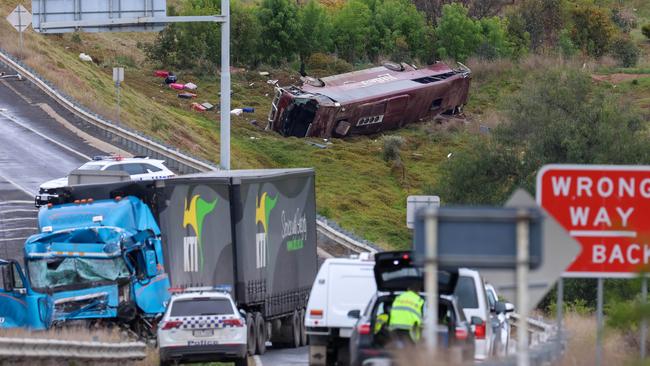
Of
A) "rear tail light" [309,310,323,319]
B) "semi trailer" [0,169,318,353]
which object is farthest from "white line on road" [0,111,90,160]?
"rear tail light" [309,310,323,319]

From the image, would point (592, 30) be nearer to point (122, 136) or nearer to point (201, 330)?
point (122, 136)

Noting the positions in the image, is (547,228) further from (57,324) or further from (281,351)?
(281,351)

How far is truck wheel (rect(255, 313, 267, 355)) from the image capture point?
83.0 ft

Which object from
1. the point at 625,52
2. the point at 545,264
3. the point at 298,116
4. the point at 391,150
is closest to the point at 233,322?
the point at 545,264

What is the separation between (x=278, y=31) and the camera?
86.7 meters

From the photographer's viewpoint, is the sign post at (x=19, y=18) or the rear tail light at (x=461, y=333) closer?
the rear tail light at (x=461, y=333)

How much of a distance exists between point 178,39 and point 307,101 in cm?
1808

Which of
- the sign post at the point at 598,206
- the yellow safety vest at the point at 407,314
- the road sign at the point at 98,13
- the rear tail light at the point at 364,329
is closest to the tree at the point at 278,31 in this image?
the road sign at the point at 98,13

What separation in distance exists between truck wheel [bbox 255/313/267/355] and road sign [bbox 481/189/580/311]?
47.0 ft

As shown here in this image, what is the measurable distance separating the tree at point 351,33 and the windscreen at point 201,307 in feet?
238

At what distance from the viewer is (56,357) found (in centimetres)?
1942

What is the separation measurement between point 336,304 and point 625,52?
78.9 metres

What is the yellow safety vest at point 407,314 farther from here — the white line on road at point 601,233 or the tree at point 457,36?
the tree at point 457,36

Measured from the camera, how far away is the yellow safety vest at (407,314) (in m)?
14.3
